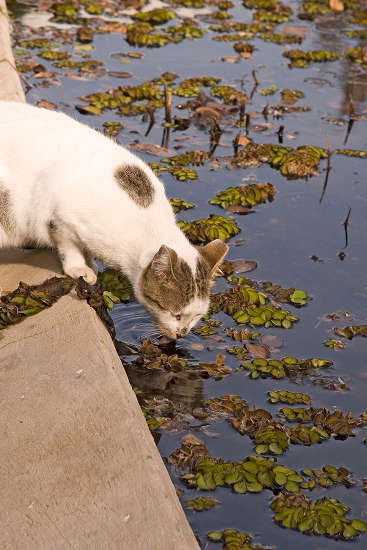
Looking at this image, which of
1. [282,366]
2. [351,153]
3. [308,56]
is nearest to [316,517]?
[282,366]

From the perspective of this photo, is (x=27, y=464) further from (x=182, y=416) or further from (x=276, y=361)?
(x=276, y=361)

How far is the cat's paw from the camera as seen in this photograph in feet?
18.2

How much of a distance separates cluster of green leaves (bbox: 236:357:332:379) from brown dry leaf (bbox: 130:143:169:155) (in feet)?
12.3

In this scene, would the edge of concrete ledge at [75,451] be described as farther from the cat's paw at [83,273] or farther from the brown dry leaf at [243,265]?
the brown dry leaf at [243,265]

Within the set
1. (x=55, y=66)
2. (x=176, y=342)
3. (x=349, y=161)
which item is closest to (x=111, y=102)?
(x=55, y=66)

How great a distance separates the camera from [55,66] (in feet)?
36.2

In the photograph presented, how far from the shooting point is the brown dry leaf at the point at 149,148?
28.5 feet

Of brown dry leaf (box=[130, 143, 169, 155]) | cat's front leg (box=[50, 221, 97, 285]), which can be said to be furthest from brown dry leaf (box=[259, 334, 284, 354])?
brown dry leaf (box=[130, 143, 169, 155])

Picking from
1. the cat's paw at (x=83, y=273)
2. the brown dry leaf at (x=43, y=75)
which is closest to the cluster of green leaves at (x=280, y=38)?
the brown dry leaf at (x=43, y=75)

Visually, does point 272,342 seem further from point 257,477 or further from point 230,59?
point 230,59

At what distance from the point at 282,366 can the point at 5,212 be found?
2.24 meters

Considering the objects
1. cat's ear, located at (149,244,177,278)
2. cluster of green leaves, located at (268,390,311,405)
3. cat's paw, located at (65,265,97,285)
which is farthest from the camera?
cat's paw, located at (65,265,97,285)

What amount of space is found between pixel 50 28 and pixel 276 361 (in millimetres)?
8818

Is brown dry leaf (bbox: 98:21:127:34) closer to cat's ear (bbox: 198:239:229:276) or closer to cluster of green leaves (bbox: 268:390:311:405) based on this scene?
cat's ear (bbox: 198:239:229:276)
